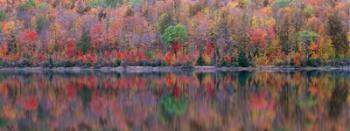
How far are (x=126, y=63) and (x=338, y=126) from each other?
207 ft

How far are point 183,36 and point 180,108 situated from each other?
57.9 m

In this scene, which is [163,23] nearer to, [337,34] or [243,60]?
[243,60]

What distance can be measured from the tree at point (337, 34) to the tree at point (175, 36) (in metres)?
20.9

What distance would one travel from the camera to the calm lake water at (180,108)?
2311cm

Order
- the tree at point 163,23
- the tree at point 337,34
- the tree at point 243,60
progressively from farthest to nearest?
the tree at point 163,23
the tree at point 337,34
the tree at point 243,60

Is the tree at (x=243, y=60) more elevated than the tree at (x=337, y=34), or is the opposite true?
the tree at (x=337, y=34)

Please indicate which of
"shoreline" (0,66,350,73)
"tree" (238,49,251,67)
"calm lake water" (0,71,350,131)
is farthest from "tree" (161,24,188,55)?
"calm lake water" (0,71,350,131)

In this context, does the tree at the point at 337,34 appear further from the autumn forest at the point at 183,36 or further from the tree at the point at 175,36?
the tree at the point at 175,36

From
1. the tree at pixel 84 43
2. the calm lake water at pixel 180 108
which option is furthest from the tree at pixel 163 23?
the calm lake water at pixel 180 108

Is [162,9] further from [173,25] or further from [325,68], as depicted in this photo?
[325,68]

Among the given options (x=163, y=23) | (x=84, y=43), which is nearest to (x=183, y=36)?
(x=163, y=23)

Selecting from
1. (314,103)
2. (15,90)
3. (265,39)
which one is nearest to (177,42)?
(265,39)

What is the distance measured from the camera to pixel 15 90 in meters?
42.6

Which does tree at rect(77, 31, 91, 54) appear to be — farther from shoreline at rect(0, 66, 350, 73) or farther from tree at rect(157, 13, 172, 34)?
tree at rect(157, 13, 172, 34)
